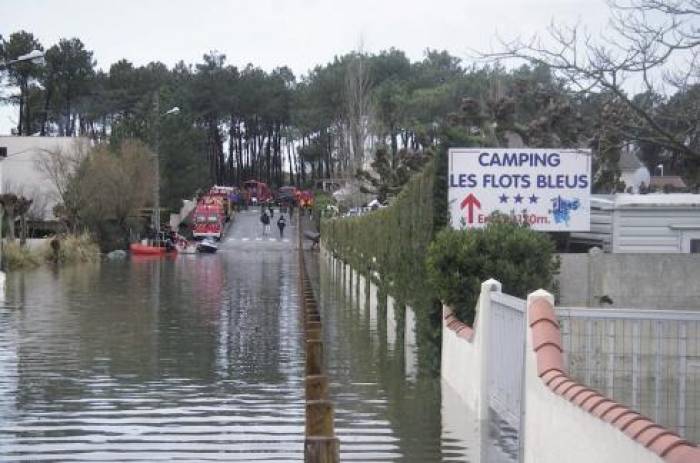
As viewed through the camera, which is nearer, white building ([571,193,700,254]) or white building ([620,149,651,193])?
white building ([571,193,700,254])

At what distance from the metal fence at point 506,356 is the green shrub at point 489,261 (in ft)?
7.43

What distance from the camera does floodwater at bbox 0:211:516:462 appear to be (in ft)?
35.0

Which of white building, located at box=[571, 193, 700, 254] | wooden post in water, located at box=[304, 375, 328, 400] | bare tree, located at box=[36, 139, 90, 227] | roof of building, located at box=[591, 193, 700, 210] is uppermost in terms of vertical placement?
bare tree, located at box=[36, 139, 90, 227]

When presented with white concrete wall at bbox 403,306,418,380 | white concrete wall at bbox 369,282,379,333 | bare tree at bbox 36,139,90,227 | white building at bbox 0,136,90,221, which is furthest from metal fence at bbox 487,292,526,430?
white building at bbox 0,136,90,221

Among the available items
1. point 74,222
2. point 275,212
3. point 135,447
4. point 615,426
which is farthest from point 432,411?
point 275,212

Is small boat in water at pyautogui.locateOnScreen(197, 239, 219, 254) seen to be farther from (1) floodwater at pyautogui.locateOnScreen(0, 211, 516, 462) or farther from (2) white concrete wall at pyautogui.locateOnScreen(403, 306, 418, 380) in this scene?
(2) white concrete wall at pyautogui.locateOnScreen(403, 306, 418, 380)

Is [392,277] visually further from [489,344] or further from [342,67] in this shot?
[342,67]

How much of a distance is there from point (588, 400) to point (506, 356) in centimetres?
377

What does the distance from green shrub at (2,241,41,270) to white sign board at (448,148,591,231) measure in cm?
3394

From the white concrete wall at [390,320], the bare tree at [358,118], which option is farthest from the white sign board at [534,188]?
the bare tree at [358,118]

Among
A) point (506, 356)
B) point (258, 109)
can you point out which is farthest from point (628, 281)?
point (258, 109)

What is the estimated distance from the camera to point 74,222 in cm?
6347

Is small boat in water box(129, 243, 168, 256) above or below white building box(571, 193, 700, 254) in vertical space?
below

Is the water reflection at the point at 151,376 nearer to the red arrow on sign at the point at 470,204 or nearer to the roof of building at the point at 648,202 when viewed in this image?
the red arrow on sign at the point at 470,204
